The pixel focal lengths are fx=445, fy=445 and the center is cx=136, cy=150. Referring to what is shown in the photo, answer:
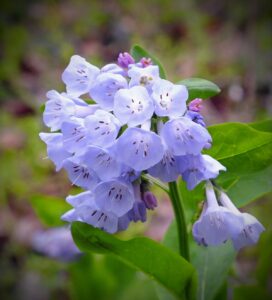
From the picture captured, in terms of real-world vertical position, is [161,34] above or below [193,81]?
below

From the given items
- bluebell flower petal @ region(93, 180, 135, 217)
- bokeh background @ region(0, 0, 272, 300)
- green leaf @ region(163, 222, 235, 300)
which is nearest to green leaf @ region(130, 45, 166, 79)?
bluebell flower petal @ region(93, 180, 135, 217)

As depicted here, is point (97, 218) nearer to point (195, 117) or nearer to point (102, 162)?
point (102, 162)

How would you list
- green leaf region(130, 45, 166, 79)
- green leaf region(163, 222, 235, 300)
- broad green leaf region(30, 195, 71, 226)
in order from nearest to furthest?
green leaf region(130, 45, 166, 79)
green leaf region(163, 222, 235, 300)
broad green leaf region(30, 195, 71, 226)

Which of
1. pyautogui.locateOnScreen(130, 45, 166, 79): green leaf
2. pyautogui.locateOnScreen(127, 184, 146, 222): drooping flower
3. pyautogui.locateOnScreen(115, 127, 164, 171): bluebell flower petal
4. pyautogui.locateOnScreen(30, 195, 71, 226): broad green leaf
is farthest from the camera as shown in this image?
pyautogui.locateOnScreen(30, 195, 71, 226): broad green leaf

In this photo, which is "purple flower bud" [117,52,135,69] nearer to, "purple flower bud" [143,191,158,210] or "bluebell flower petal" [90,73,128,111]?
"bluebell flower petal" [90,73,128,111]

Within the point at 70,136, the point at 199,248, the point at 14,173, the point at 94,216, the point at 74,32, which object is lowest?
the point at 14,173

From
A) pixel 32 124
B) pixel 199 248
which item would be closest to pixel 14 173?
pixel 32 124

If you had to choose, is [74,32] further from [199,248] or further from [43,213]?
[199,248]
